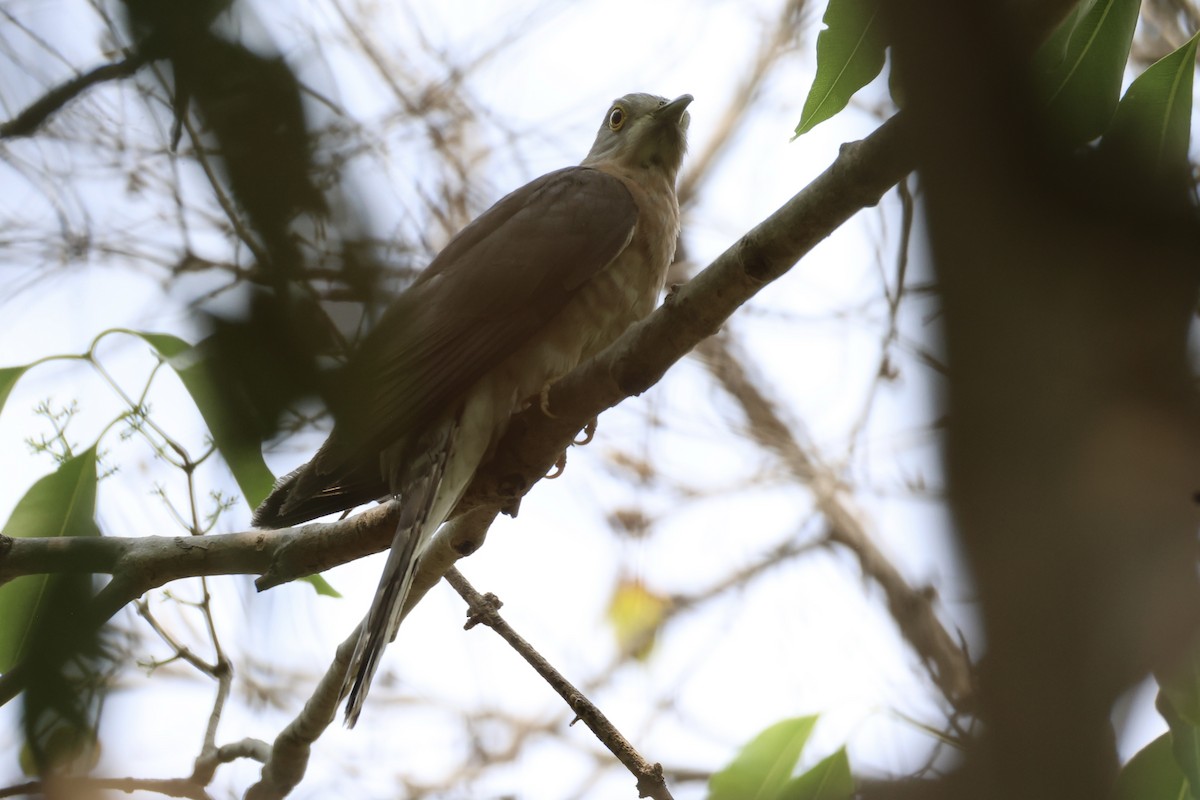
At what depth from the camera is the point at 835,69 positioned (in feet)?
6.31

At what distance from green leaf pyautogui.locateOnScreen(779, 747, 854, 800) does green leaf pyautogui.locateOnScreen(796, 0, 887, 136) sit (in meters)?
1.34

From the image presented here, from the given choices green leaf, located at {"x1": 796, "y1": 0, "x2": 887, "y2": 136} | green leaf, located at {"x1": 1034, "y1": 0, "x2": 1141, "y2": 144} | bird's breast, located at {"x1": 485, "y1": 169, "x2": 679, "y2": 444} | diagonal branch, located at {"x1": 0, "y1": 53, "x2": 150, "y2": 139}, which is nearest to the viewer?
diagonal branch, located at {"x1": 0, "y1": 53, "x2": 150, "y2": 139}

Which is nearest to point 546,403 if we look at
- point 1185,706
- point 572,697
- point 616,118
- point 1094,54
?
point 572,697

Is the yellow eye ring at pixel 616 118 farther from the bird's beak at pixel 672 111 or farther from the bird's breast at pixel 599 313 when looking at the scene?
the bird's breast at pixel 599 313

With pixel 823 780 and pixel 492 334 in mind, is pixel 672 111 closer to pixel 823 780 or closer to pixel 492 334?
pixel 492 334

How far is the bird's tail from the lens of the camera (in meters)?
2.61

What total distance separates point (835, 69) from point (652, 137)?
8.45 ft

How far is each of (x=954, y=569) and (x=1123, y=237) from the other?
0.26m

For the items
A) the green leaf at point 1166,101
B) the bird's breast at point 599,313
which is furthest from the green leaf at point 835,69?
the bird's breast at point 599,313

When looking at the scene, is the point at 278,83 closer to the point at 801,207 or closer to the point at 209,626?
the point at 801,207

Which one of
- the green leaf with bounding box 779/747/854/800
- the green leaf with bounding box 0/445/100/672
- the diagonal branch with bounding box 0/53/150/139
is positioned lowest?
the green leaf with bounding box 779/747/854/800

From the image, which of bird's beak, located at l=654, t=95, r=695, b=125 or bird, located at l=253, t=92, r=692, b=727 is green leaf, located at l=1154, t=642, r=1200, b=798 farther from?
bird's beak, located at l=654, t=95, r=695, b=125

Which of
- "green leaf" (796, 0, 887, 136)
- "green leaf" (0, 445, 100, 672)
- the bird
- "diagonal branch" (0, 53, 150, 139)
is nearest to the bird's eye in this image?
the bird

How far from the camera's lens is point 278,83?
0.62 meters
